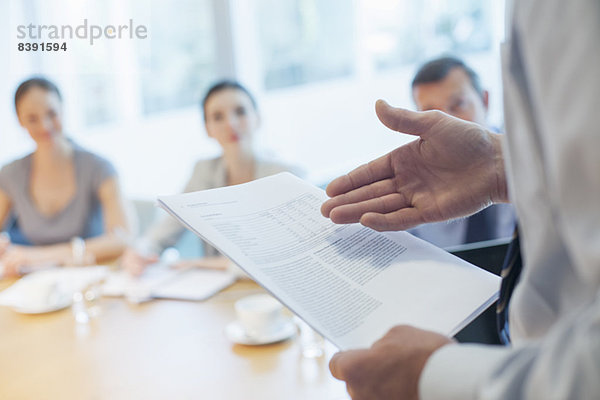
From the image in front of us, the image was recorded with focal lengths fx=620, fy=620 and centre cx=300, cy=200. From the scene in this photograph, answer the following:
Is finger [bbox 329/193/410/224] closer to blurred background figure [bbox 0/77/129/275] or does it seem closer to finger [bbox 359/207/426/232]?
finger [bbox 359/207/426/232]

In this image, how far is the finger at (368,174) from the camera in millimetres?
1134

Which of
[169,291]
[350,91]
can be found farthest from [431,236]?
[350,91]

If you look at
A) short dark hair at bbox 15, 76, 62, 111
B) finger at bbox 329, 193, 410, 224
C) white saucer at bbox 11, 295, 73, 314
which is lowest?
white saucer at bbox 11, 295, 73, 314

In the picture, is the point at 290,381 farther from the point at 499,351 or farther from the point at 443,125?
the point at 499,351

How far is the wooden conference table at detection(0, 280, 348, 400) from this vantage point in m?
1.35

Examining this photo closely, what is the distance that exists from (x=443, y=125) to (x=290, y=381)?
2.12 feet

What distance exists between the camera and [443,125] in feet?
3.51

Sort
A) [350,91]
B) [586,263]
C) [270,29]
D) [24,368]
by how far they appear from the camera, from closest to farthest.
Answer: [586,263] → [24,368] → [270,29] → [350,91]

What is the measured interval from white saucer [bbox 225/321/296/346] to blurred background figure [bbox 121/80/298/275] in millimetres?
1075

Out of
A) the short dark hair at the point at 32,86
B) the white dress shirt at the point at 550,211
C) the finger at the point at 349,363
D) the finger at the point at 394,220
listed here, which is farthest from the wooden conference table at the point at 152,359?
the short dark hair at the point at 32,86

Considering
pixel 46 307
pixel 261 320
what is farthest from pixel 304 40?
pixel 261 320

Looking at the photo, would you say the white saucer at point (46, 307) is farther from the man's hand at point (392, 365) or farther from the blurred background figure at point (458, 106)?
the man's hand at point (392, 365)

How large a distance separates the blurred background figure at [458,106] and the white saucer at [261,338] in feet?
2.86

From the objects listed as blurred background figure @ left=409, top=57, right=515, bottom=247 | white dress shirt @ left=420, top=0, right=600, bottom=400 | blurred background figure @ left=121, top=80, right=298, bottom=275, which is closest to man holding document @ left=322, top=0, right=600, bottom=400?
white dress shirt @ left=420, top=0, right=600, bottom=400
